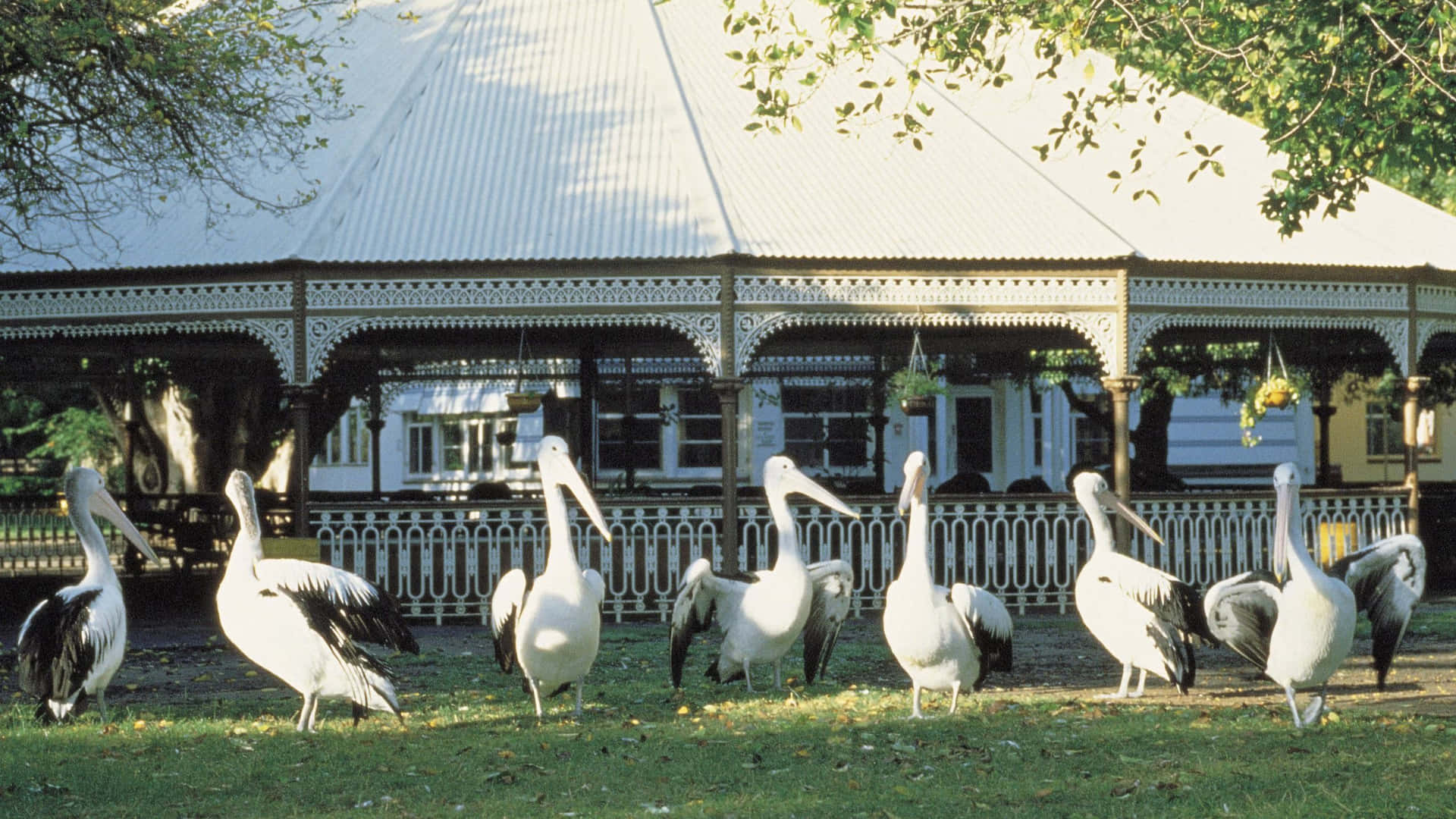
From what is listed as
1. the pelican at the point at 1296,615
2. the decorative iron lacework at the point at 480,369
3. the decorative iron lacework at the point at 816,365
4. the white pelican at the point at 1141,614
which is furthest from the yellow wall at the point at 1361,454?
the pelican at the point at 1296,615

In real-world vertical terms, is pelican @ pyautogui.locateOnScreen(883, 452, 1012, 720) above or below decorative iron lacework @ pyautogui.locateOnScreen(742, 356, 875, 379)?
below

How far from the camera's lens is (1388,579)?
931 centimetres

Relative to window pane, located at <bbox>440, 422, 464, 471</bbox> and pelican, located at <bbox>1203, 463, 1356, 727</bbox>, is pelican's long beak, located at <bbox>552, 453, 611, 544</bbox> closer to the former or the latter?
pelican, located at <bbox>1203, 463, 1356, 727</bbox>

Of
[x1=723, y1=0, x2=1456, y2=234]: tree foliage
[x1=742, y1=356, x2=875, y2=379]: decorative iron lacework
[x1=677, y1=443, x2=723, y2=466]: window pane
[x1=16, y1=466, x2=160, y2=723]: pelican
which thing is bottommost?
[x1=16, y1=466, x2=160, y2=723]: pelican

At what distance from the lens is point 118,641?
865cm

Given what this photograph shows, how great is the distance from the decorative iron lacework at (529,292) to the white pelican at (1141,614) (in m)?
5.74

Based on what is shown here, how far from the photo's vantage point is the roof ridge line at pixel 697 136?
14.6 metres

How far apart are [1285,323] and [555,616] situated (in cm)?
987

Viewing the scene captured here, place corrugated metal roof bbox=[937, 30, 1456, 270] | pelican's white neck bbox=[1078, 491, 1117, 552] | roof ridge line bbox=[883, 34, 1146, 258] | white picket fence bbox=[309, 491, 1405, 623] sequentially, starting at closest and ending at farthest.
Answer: pelican's white neck bbox=[1078, 491, 1117, 552], white picket fence bbox=[309, 491, 1405, 623], roof ridge line bbox=[883, 34, 1146, 258], corrugated metal roof bbox=[937, 30, 1456, 270]

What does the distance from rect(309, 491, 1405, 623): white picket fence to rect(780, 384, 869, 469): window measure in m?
13.8

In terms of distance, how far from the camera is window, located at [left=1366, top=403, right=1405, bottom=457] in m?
32.1

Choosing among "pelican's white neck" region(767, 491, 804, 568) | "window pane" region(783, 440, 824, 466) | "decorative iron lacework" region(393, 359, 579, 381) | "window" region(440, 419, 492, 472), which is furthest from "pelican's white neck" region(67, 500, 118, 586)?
"window" region(440, 419, 492, 472)

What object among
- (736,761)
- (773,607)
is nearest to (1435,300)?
(773,607)

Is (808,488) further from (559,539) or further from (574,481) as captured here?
(559,539)
